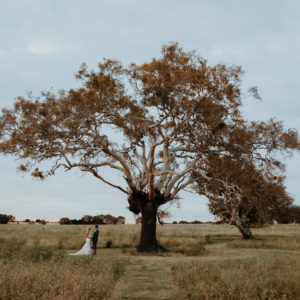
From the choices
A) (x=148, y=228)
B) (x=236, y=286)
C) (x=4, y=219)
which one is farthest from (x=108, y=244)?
(x=4, y=219)

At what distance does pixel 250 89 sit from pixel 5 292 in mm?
→ 18602

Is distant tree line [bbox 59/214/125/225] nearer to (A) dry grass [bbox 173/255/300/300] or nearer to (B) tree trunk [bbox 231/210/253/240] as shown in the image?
(B) tree trunk [bbox 231/210/253/240]

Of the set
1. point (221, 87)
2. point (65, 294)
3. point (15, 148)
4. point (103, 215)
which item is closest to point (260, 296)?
point (65, 294)

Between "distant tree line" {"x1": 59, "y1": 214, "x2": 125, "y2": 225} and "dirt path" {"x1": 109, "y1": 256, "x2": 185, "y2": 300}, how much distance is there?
89573mm

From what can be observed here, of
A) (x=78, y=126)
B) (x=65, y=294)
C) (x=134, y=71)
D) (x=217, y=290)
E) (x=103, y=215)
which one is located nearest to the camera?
(x=65, y=294)

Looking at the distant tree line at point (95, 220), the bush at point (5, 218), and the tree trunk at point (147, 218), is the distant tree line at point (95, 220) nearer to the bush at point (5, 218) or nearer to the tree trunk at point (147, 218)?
the bush at point (5, 218)

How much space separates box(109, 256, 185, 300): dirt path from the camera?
9504mm

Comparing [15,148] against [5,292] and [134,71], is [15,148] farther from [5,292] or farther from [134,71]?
[5,292]

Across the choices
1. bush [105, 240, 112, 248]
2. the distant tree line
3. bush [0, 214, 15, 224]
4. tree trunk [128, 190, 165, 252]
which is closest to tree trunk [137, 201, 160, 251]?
tree trunk [128, 190, 165, 252]

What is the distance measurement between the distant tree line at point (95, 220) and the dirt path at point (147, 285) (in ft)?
294

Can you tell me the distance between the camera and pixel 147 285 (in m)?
11.1

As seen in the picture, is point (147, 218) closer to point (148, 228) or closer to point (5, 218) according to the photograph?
point (148, 228)

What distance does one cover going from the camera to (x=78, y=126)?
2081 centimetres

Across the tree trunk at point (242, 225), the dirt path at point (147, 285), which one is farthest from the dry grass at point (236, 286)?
the tree trunk at point (242, 225)
